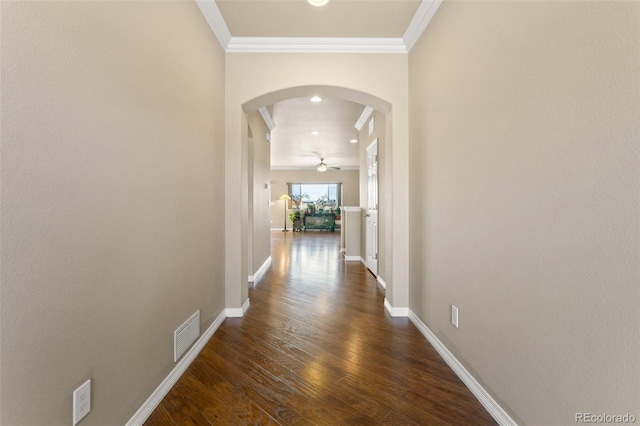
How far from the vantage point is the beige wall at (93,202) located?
0.85m

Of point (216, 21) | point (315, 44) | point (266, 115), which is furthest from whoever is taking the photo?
point (266, 115)

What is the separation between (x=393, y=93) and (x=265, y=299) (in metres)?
2.59

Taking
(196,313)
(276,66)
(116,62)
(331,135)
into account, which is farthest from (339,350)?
(331,135)

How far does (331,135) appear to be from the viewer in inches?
257

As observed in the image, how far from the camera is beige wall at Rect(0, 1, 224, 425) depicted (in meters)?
0.85

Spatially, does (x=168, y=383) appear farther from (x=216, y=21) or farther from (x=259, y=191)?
(x=259, y=191)

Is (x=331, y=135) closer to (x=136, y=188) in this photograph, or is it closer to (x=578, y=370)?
(x=136, y=188)

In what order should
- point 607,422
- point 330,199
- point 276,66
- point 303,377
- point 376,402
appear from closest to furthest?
point 607,422, point 376,402, point 303,377, point 276,66, point 330,199

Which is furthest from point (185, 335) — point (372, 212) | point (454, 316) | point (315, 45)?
point (372, 212)

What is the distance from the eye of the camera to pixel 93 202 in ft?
3.60

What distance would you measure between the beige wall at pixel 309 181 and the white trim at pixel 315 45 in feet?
31.7

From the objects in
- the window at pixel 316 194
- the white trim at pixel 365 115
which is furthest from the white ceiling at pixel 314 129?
the window at pixel 316 194

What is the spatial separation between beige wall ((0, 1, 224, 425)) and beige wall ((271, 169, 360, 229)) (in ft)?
34.8

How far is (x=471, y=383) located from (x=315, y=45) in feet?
9.48
